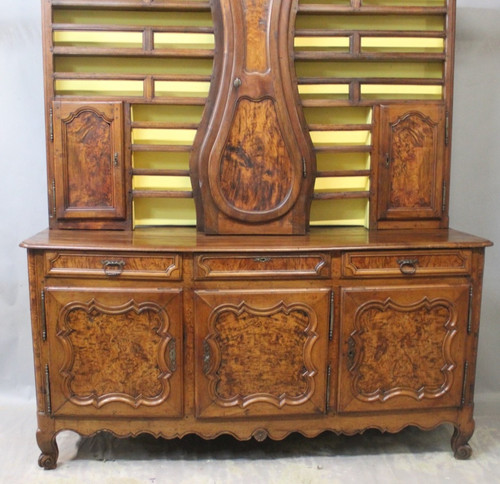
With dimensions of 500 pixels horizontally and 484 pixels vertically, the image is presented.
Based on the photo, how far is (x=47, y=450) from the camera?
252cm

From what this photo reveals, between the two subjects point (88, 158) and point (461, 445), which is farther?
point (88, 158)

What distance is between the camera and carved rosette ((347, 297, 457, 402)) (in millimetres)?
2498

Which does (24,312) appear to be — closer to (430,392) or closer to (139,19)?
(139,19)

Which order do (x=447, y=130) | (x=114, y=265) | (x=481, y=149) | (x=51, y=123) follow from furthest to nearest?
(x=481, y=149), (x=447, y=130), (x=51, y=123), (x=114, y=265)

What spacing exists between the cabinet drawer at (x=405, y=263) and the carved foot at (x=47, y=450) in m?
1.42

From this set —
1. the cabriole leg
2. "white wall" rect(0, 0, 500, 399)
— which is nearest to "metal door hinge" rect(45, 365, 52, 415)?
"white wall" rect(0, 0, 500, 399)

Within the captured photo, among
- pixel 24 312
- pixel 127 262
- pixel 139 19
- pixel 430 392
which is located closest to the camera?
pixel 127 262

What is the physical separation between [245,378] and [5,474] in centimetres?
109

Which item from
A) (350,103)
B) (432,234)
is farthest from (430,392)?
(350,103)

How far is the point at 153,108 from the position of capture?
2.85 m

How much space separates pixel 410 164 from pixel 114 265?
4.88 feet

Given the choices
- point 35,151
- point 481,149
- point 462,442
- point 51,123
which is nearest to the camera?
point 462,442

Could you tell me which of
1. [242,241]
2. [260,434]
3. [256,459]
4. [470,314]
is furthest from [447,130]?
[256,459]

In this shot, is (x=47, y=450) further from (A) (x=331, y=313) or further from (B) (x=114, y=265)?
(A) (x=331, y=313)
